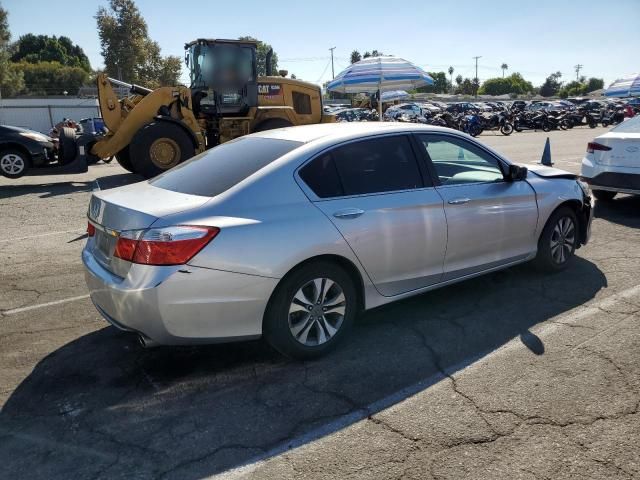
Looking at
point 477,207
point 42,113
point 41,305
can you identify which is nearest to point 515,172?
point 477,207

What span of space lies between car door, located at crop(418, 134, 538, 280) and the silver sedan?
0.01m

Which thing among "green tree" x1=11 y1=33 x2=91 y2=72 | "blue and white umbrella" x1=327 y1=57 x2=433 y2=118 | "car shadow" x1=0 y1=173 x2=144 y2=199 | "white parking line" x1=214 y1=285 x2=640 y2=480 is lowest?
"white parking line" x1=214 y1=285 x2=640 y2=480

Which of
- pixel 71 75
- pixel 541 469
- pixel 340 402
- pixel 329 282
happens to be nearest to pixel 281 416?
pixel 340 402

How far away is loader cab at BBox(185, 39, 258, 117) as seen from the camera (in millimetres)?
12578

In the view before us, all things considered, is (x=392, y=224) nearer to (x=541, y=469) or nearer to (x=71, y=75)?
(x=541, y=469)

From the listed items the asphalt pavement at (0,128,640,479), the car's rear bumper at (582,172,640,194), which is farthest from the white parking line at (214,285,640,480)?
the car's rear bumper at (582,172,640,194)

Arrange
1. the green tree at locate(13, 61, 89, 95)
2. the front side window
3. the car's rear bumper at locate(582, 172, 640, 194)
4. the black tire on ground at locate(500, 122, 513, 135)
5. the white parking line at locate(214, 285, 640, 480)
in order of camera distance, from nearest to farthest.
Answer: the white parking line at locate(214, 285, 640, 480) < the front side window < the car's rear bumper at locate(582, 172, 640, 194) < the black tire on ground at locate(500, 122, 513, 135) < the green tree at locate(13, 61, 89, 95)

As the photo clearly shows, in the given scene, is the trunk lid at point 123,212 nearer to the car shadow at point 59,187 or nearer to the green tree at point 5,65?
the car shadow at point 59,187

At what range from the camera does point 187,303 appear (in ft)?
10.3

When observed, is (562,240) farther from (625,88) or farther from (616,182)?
(625,88)

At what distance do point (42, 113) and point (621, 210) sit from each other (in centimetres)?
3868

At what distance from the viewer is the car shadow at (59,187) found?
1070 cm

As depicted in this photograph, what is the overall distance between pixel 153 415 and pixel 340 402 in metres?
1.07

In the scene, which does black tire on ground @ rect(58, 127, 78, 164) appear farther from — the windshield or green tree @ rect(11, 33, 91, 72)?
green tree @ rect(11, 33, 91, 72)
